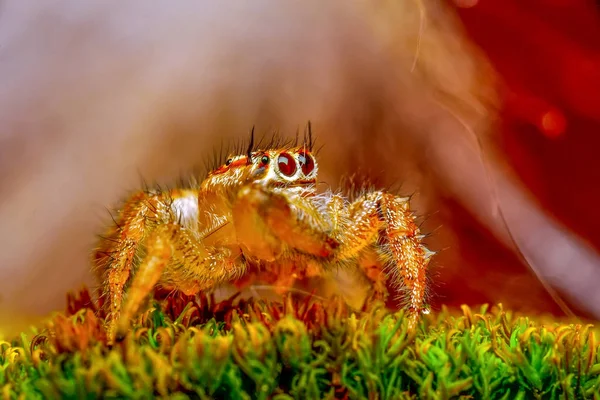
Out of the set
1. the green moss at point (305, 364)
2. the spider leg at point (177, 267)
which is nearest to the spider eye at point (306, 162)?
the spider leg at point (177, 267)

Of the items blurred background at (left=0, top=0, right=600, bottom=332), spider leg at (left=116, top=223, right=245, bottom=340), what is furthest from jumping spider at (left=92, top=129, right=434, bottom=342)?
blurred background at (left=0, top=0, right=600, bottom=332)

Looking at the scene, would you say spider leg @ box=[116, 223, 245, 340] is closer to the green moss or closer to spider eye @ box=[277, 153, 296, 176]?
the green moss

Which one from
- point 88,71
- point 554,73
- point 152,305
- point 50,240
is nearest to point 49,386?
point 152,305

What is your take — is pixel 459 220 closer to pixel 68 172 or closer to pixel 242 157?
pixel 242 157

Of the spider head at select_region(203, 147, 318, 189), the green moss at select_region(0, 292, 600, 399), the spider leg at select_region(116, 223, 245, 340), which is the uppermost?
the spider head at select_region(203, 147, 318, 189)

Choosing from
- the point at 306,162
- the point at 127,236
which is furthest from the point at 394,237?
the point at 127,236

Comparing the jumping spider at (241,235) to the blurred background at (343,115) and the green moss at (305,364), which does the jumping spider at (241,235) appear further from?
the blurred background at (343,115)

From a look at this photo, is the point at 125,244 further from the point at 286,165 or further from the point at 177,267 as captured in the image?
the point at 286,165
